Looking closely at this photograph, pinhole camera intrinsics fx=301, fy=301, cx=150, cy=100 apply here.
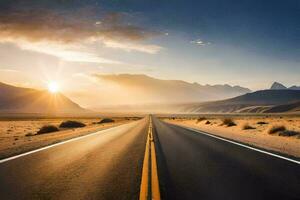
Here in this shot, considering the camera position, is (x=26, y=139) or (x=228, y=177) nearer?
(x=228, y=177)

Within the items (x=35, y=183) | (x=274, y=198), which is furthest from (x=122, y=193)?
(x=274, y=198)

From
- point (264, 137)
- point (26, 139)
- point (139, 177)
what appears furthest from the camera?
point (264, 137)

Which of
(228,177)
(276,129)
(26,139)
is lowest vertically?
(228,177)

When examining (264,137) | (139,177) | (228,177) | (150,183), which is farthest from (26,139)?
(264,137)

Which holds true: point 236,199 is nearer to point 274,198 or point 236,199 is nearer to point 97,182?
point 274,198

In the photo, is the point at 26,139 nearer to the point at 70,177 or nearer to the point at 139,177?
the point at 70,177

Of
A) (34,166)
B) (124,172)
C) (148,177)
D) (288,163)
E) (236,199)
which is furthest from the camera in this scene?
(288,163)

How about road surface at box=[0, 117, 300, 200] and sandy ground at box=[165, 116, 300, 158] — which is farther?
sandy ground at box=[165, 116, 300, 158]

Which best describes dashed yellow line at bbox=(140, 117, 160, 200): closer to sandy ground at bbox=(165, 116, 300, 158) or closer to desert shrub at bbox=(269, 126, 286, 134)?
sandy ground at bbox=(165, 116, 300, 158)

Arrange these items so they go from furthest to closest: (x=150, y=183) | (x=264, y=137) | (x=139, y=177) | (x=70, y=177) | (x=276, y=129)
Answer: (x=276, y=129) < (x=264, y=137) < (x=139, y=177) < (x=70, y=177) < (x=150, y=183)

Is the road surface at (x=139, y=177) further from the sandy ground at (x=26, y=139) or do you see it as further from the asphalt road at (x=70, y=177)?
the sandy ground at (x=26, y=139)

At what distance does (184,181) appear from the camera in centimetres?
684

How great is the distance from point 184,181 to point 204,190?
83cm

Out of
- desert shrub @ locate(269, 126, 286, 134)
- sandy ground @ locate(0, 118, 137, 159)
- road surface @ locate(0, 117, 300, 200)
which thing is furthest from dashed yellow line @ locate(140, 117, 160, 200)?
desert shrub @ locate(269, 126, 286, 134)
